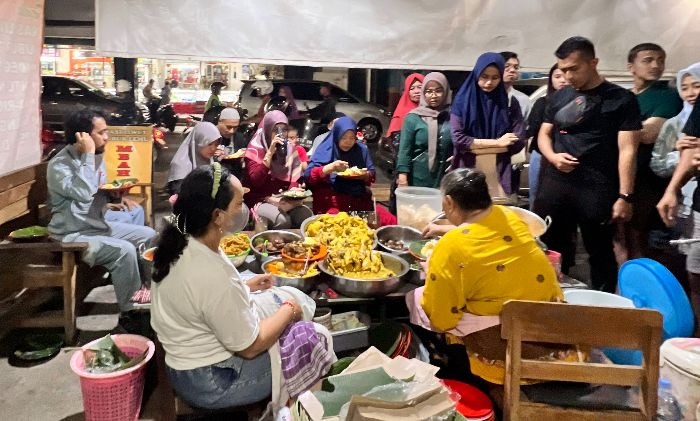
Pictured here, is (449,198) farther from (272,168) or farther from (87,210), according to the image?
(87,210)

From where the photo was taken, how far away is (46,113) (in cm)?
1038

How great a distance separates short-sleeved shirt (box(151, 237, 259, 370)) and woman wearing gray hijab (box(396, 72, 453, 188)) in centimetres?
238

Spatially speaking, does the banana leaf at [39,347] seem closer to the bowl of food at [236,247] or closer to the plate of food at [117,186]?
the plate of food at [117,186]

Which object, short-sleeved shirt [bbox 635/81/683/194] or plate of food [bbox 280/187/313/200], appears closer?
plate of food [bbox 280/187/313/200]

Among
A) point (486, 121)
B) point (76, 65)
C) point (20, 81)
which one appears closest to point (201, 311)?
point (20, 81)

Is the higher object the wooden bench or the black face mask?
the black face mask

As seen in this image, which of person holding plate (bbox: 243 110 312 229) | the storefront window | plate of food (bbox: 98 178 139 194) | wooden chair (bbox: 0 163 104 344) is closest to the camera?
wooden chair (bbox: 0 163 104 344)

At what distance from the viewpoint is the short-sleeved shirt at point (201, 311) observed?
2.02m

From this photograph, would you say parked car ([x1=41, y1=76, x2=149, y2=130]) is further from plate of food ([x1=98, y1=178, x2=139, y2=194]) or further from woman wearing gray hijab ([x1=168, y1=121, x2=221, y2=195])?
woman wearing gray hijab ([x1=168, y1=121, x2=221, y2=195])

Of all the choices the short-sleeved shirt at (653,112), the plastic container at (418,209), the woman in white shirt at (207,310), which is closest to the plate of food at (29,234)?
the woman in white shirt at (207,310)

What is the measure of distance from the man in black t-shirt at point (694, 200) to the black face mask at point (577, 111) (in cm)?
54

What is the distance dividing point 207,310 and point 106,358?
34.7 inches

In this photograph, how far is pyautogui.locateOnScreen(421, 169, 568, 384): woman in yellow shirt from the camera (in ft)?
7.36

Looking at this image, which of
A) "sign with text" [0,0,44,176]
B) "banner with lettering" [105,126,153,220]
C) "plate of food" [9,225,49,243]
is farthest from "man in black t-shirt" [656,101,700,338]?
"banner with lettering" [105,126,153,220]
